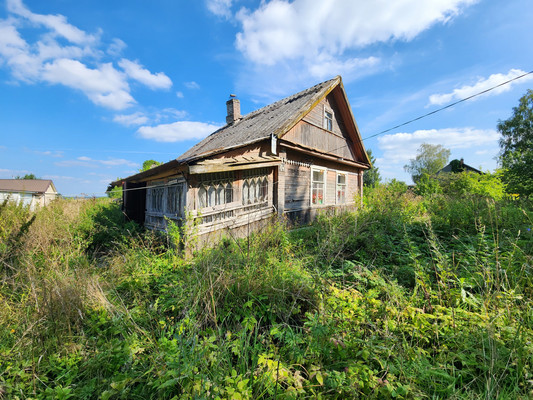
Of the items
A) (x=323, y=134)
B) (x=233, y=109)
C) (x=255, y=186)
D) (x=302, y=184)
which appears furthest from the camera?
(x=233, y=109)

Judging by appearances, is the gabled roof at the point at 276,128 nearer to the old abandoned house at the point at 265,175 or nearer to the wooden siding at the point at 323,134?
the old abandoned house at the point at 265,175

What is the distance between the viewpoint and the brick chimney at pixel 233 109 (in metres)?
13.5

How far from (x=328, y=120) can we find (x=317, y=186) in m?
3.50

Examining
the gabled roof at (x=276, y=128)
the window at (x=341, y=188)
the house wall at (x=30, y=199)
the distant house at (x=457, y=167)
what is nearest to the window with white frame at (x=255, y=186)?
the gabled roof at (x=276, y=128)

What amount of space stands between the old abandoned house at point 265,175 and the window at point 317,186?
0.02 metres

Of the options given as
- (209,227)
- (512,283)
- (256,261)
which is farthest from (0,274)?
(512,283)

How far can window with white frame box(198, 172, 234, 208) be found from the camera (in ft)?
16.4

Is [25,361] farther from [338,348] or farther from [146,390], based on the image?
[338,348]

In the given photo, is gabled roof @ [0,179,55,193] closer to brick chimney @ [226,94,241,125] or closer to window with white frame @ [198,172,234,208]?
brick chimney @ [226,94,241,125]

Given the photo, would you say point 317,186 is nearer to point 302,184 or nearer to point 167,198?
point 302,184

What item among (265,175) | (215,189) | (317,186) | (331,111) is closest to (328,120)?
(331,111)

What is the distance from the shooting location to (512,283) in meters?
2.68

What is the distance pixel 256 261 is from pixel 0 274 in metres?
4.15

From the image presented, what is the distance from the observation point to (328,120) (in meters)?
10.6
